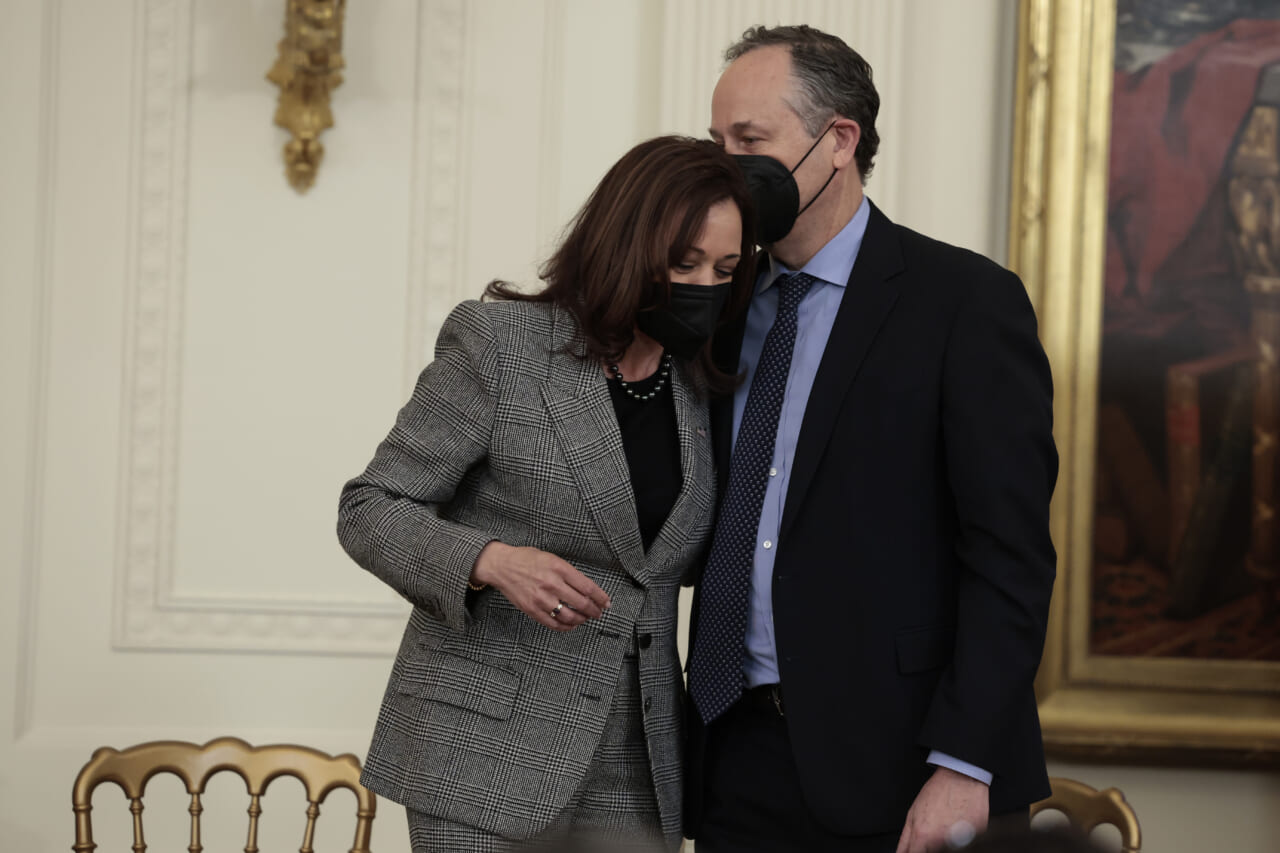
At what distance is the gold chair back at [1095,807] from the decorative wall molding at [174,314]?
1.72 m

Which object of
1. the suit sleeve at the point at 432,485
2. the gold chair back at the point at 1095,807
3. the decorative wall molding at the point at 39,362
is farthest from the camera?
the decorative wall molding at the point at 39,362

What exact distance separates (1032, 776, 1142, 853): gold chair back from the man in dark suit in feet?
2.13

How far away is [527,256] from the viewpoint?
352cm

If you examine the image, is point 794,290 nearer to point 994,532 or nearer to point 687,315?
point 687,315

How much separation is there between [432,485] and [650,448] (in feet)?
1.14

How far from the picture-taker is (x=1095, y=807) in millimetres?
2666

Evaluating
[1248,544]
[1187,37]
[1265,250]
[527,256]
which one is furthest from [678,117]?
[1248,544]

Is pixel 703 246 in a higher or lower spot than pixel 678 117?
lower

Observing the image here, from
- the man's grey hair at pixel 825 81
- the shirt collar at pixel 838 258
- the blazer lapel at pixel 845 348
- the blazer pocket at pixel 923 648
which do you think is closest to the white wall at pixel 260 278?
the man's grey hair at pixel 825 81

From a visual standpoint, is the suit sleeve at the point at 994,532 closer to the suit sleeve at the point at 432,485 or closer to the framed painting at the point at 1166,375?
the suit sleeve at the point at 432,485

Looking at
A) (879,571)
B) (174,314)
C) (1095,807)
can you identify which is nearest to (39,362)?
(174,314)

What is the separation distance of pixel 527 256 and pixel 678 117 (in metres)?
0.54

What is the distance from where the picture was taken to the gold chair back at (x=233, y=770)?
2598 millimetres

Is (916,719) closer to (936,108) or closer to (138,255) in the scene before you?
(936,108)
